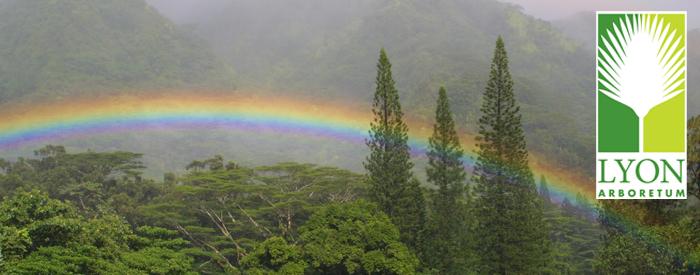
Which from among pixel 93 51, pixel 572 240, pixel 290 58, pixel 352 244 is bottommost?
pixel 572 240

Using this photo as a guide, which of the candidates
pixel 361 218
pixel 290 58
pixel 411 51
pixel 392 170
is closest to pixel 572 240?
pixel 392 170

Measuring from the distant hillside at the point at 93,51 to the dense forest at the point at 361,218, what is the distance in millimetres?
74123

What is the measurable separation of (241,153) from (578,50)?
7570 centimetres

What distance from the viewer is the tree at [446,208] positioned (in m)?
27.9

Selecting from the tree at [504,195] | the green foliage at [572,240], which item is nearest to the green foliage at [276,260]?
the tree at [504,195]

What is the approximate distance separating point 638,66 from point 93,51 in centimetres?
12466

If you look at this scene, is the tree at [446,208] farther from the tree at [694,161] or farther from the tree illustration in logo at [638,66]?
the tree illustration in logo at [638,66]

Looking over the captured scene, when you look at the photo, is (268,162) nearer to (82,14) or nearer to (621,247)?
(82,14)

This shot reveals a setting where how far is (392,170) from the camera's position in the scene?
28453 mm

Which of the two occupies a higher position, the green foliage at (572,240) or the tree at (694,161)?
the tree at (694,161)

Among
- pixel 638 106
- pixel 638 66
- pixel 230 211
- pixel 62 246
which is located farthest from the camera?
pixel 230 211

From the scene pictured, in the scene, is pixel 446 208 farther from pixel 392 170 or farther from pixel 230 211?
pixel 230 211

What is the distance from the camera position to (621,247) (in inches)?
1013

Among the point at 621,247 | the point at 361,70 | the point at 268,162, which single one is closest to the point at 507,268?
the point at 621,247
